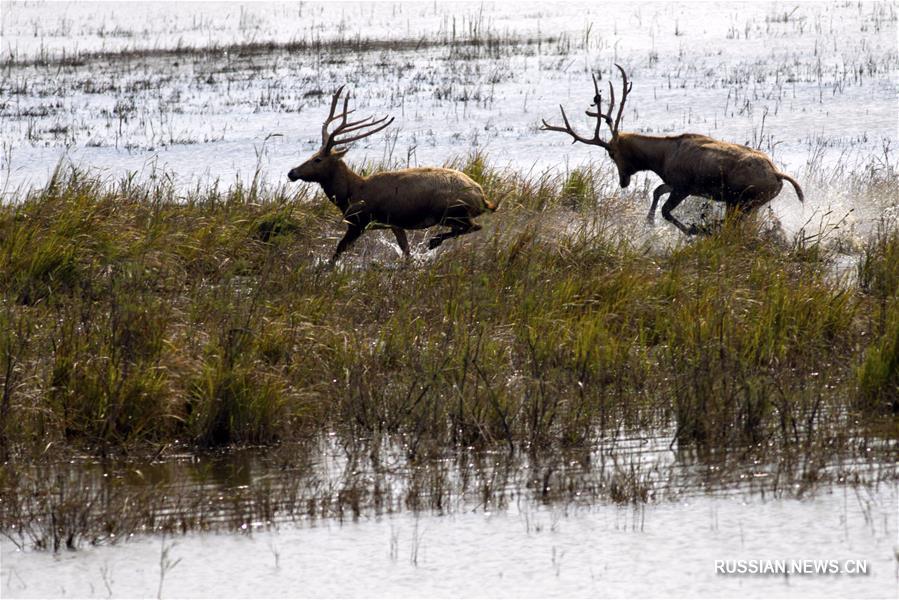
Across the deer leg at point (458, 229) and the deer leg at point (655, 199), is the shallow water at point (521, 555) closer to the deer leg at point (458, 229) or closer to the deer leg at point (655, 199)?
the deer leg at point (458, 229)

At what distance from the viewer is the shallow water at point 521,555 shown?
4.82 meters

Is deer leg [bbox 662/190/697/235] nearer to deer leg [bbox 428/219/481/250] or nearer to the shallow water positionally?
deer leg [bbox 428/219/481/250]

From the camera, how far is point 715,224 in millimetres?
10820

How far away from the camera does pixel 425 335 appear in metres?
8.29

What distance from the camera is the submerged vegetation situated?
6.53m

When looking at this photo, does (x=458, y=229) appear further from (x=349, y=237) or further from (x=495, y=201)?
(x=495, y=201)

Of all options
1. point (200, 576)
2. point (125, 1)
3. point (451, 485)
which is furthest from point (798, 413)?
point (125, 1)

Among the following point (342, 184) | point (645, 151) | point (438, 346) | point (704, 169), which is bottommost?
point (438, 346)

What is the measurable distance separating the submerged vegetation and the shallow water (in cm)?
22

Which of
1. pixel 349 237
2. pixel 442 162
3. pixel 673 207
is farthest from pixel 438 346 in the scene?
pixel 442 162

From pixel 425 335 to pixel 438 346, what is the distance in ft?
1.46

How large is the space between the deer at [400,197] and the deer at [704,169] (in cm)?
138

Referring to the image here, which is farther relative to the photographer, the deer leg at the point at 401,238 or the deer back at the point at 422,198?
the deer leg at the point at 401,238

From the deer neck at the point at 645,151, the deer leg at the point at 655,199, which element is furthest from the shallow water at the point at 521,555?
the deer neck at the point at 645,151
